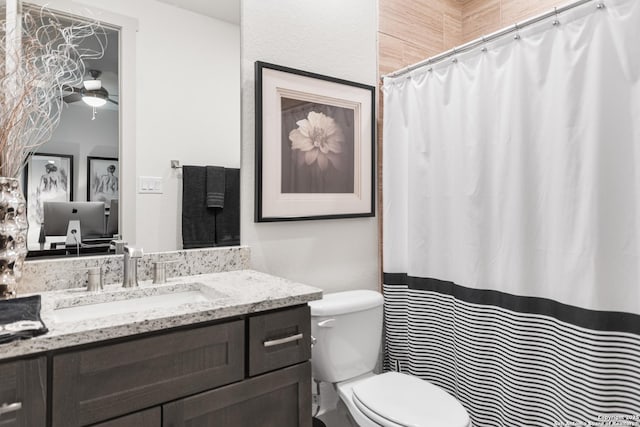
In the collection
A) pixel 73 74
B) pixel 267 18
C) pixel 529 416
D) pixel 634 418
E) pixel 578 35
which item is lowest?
pixel 529 416

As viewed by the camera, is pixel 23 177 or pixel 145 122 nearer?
pixel 23 177

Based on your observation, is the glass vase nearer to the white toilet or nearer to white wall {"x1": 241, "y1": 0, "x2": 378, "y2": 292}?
white wall {"x1": 241, "y1": 0, "x2": 378, "y2": 292}

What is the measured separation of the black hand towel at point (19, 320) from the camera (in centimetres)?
83

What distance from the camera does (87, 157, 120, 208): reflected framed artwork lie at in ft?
4.54

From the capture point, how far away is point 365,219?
212cm

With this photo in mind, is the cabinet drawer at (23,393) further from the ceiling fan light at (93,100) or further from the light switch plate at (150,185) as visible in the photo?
the ceiling fan light at (93,100)

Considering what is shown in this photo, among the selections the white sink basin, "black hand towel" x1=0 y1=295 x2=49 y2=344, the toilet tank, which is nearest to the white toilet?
the toilet tank

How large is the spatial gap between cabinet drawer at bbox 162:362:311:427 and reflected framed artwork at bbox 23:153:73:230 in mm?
810

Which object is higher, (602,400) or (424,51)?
(424,51)

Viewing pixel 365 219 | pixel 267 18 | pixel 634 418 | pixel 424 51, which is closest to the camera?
pixel 634 418

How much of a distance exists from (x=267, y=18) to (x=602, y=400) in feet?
6.44

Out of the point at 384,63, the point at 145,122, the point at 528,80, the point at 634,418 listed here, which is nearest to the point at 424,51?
the point at 384,63

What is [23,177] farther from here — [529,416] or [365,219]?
[529,416]

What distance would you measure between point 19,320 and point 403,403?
50.7 inches
